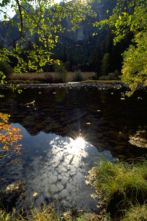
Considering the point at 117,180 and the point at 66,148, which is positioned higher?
the point at 117,180

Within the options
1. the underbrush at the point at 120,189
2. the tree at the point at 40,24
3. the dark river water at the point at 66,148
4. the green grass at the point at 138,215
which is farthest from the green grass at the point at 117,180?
the tree at the point at 40,24

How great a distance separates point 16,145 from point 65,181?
6.27 m

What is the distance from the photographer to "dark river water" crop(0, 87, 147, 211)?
35.1 ft

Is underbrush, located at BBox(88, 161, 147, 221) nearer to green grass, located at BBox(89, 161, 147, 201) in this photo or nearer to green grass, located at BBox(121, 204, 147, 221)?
green grass, located at BBox(89, 161, 147, 201)

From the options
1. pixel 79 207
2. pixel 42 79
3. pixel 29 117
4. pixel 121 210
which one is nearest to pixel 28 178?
pixel 79 207

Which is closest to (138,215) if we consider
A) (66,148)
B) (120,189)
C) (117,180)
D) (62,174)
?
(120,189)

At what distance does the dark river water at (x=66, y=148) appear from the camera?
35.1 feet

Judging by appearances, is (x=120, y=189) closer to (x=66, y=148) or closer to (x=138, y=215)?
(x=138, y=215)

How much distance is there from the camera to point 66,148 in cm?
1669

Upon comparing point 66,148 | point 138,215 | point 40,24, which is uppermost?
point 40,24

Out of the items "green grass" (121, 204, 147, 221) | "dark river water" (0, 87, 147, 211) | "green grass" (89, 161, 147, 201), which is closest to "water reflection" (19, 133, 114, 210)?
"dark river water" (0, 87, 147, 211)

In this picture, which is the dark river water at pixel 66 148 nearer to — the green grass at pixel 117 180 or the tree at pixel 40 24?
the green grass at pixel 117 180

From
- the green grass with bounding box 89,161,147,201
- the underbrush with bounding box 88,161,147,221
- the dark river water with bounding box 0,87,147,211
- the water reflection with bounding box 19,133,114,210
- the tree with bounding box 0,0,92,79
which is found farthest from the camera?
the dark river water with bounding box 0,87,147,211

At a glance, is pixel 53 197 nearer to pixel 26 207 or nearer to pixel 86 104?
pixel 26 207
